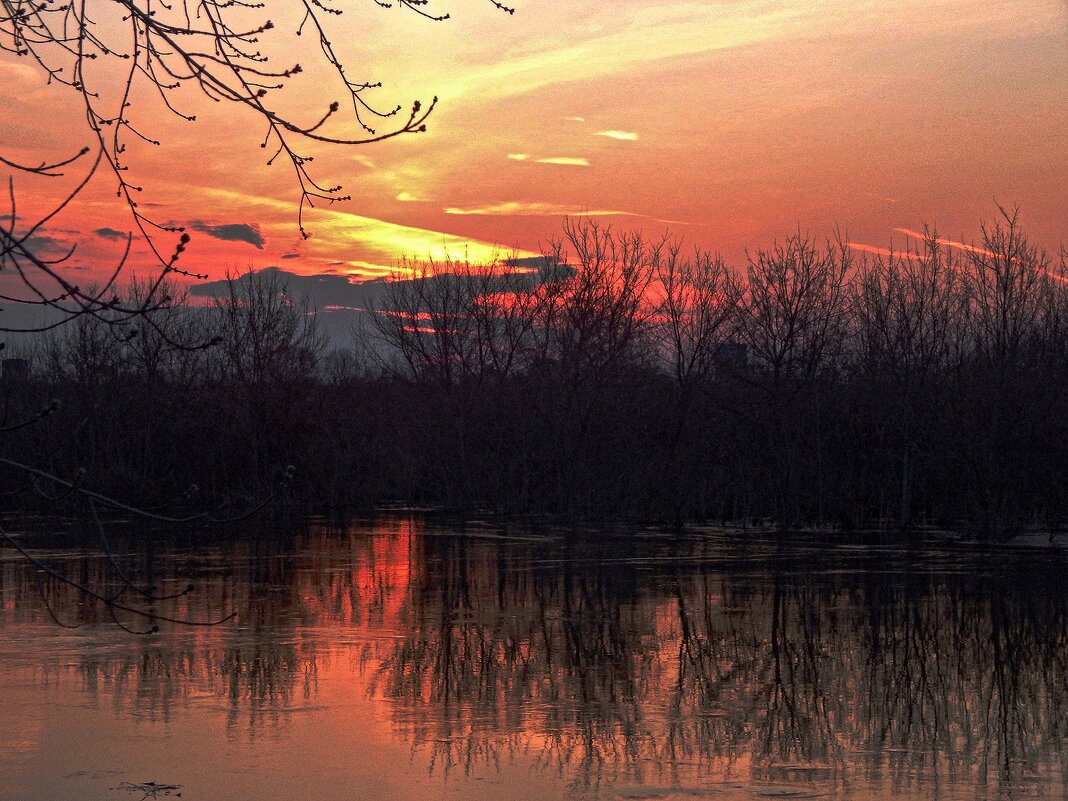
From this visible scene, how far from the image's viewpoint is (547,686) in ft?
36.9

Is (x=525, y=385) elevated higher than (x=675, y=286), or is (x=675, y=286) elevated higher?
(x=675, y=286)

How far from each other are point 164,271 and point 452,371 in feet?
142

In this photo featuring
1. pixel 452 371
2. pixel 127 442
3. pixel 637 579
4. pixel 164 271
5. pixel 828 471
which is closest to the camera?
pixel 164 271

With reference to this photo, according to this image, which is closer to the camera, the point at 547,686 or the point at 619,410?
the point at 547,686

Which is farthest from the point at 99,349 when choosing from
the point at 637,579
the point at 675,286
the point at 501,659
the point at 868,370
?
the point at 501,659

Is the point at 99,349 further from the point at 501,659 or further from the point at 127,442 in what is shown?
the point at 501,659

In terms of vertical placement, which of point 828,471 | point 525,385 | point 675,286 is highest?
point 675,286

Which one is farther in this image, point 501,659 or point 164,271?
point 501,659

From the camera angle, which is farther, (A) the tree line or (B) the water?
(A) the tree line

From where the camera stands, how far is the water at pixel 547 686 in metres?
8.24

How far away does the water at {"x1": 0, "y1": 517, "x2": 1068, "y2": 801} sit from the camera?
824 cm

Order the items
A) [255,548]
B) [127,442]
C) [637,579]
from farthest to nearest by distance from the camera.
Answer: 1. [127,442]
2. [255,548]
3. [637,579]

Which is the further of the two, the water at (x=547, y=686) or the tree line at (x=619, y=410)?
the tree line at (x=619, y=410)

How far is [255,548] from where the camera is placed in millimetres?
26141
